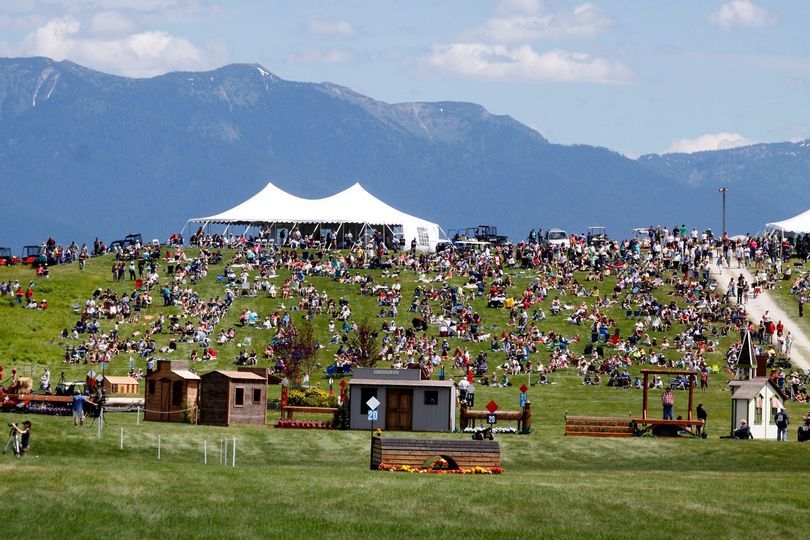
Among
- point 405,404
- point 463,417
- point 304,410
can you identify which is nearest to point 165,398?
point 304,410

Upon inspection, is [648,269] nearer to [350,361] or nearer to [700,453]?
[350,361]

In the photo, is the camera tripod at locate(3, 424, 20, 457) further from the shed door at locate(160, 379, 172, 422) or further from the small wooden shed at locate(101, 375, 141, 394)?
the small wooden shed at locate(101, 375, 141, 394)

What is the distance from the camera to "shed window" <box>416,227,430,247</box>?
128m

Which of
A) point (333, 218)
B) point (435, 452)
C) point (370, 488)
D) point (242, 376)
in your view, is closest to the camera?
point (370, 488)

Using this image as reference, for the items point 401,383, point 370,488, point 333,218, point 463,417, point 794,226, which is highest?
point 794,226

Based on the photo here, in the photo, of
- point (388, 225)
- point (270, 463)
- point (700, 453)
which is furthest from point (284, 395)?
point (388, 225)

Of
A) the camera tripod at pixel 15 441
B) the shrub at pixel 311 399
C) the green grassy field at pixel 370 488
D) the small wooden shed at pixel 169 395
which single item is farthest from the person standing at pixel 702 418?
the camera tripod at pixel 15 441

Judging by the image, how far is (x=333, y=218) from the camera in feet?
400

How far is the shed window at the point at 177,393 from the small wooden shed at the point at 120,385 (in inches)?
347

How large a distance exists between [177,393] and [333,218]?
5726cm

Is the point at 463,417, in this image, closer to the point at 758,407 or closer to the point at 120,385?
the point at 758,407

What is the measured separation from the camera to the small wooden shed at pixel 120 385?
243ft

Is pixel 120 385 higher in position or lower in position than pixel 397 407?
higher

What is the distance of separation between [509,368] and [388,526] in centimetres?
4598
